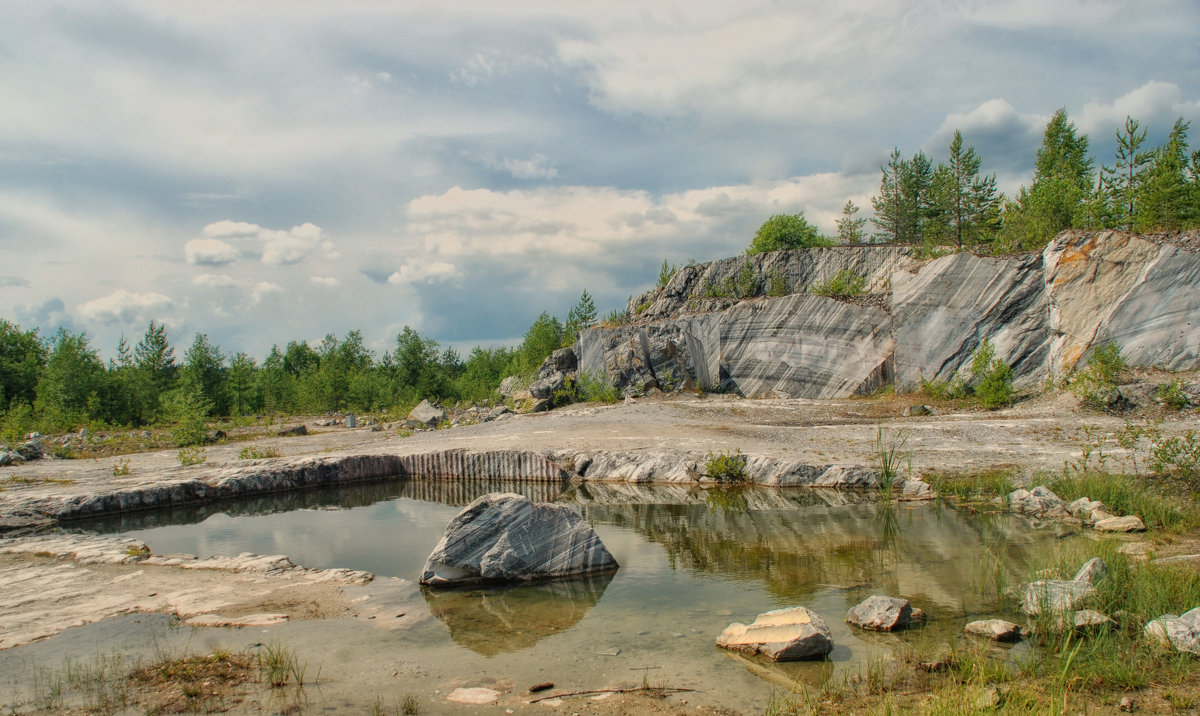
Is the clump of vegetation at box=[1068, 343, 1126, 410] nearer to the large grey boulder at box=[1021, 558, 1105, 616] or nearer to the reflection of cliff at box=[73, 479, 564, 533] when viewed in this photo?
the large grey boulder at box=[1021, 558, 1105, 616]

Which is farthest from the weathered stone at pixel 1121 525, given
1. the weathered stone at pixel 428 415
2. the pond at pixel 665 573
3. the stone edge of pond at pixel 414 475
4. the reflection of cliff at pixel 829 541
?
the weathered stone at pixel 428 415

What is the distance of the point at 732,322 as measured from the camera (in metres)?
28.1

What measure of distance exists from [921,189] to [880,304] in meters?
29.9

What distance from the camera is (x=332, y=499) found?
1355 cm

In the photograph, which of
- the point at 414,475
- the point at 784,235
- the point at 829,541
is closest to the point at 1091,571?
the point at 829,541

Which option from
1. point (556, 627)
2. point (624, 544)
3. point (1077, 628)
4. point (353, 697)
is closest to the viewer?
point (353, 697)

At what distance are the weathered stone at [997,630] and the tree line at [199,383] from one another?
969 inches

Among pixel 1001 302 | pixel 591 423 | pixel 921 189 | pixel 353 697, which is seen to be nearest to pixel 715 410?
pixel 591 423

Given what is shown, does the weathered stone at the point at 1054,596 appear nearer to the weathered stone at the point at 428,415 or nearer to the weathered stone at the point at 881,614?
the weathered stone at the point at 881,614

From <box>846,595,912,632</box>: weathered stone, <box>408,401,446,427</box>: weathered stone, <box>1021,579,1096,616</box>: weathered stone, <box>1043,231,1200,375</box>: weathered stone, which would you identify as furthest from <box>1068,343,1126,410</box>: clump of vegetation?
<box>408,401,446,427</box>: weathered stone

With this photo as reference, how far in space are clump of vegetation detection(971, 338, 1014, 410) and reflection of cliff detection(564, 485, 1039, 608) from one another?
1035 centimetres

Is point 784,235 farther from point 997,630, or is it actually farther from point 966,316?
point 997,630

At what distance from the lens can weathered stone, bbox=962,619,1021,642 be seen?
5.12m

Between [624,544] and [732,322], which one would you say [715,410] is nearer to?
[732,322]
